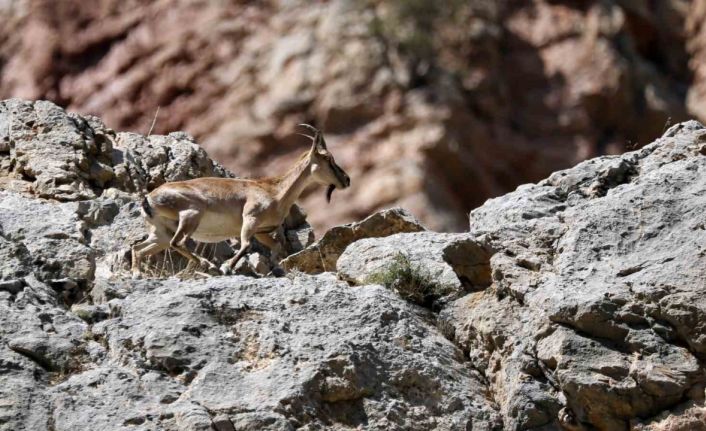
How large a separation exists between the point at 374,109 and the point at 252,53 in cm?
355

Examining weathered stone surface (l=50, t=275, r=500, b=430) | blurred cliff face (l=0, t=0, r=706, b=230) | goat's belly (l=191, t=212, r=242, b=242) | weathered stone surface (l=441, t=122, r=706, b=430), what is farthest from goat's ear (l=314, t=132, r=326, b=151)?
blurred cliff face (l=0, t=0, r=706, b=230)

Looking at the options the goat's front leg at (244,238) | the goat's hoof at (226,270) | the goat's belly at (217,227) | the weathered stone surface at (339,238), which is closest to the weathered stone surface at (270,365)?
the goat's hoof at (226,270)

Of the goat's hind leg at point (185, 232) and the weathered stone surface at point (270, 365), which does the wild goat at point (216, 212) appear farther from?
the weathered stone surface at point (270, 365)

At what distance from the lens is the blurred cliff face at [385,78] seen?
31.2m

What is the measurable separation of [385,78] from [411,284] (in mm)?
22223

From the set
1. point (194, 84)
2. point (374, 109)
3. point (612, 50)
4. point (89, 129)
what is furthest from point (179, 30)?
point (89, 129)

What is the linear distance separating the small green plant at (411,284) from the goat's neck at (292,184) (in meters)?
3.81

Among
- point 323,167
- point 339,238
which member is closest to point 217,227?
point 339,238

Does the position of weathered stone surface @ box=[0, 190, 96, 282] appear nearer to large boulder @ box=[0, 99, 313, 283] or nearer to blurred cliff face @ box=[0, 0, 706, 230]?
large boulder @ box=[0, 99, 313, 283]

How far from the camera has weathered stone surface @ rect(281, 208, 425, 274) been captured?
12.9m

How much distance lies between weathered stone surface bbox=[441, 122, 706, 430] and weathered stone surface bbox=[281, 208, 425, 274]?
7.19ft

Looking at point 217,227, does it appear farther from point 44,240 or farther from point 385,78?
point 385,78

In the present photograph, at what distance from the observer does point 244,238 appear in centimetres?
1375

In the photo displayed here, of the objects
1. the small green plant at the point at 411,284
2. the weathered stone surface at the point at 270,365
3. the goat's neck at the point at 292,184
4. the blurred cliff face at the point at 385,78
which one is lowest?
the weathered stone surface at the point at 270,365
